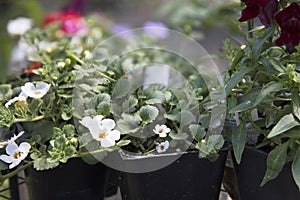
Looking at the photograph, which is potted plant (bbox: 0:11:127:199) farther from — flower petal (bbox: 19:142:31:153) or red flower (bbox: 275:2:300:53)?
red flower (bbox: 275:2:300:53)

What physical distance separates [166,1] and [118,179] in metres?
3.52

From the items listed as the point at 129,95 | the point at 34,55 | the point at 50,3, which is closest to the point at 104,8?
the point at 50,3

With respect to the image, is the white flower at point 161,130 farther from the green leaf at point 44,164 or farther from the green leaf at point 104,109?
the green leaf at point 44,164

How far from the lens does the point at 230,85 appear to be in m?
1.08

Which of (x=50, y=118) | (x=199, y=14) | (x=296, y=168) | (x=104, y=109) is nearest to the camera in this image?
(x=296, y=168)

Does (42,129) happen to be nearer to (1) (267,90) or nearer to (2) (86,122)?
(2) (86,122)

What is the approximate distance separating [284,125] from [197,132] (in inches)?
6.6

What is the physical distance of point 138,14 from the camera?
4.60 metres

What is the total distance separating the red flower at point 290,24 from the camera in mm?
1025

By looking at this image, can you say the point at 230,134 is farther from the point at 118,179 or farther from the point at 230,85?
the point at 118,179

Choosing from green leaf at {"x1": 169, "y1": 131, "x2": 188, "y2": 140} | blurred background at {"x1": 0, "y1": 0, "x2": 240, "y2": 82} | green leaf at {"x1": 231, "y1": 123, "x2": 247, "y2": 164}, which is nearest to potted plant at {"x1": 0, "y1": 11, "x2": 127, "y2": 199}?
green leaf at {"x1": 169, "y1": 131, "x2": 188, "y2": 140}

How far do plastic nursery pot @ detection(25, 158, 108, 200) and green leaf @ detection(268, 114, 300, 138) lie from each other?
1.20 ft

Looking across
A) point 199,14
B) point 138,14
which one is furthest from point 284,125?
point 138,14

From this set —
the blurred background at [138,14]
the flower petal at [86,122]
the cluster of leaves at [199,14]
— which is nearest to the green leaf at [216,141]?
the flower petal at [86,122]
